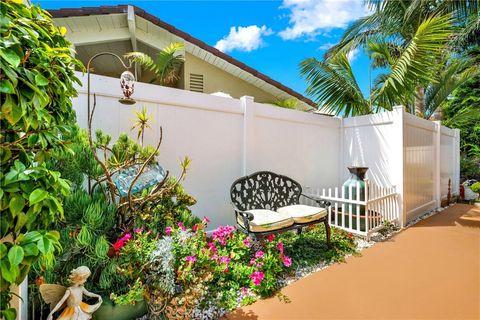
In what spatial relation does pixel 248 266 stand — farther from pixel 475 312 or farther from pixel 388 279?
pixel 475 312

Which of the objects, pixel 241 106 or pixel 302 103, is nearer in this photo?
A: pixel 241 106

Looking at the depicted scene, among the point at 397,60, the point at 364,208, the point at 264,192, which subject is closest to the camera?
the point at 264,192

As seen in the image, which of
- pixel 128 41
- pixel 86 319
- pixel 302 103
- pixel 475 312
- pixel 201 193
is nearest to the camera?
pixel 86 319

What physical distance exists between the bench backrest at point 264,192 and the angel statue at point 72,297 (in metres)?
2.00

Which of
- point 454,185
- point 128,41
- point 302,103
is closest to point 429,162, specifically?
point 454,185

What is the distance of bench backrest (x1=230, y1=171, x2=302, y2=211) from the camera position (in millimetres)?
3588

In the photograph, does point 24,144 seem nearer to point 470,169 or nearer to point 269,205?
point 269,205

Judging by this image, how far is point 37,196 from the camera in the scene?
90 centimetres

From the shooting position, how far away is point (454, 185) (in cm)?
777

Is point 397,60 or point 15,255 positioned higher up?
point 397,60

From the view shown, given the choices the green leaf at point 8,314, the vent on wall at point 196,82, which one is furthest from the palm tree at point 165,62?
the green leaf at point 8,314

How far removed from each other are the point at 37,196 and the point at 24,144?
32 centimetres

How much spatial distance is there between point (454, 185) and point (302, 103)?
574cm

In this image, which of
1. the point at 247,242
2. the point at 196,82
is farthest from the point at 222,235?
the point at 196,82
